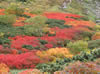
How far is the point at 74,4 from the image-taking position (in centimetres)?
6109

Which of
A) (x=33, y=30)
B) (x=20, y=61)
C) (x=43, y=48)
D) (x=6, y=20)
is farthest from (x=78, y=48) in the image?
(x=6, y=20)

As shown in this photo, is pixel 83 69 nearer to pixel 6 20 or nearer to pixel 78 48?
pixel 78 48

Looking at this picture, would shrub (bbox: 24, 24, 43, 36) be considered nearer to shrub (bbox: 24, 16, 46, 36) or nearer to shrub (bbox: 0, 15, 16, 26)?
shrub (bbox: 24, 16, 46, 36)

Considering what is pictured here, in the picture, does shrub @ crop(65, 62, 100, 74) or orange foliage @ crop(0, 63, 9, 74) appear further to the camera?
orange foliage @ crop(0, 63, 9, 74)

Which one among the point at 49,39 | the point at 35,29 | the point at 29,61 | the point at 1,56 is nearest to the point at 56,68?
the point at 29,61

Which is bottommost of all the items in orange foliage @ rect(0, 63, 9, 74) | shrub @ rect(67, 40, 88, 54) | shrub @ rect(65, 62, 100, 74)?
shrub @ rect(67, 40, 88, 54)

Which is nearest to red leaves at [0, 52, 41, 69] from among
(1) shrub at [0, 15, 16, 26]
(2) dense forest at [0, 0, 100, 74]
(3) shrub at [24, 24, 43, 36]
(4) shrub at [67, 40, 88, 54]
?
(2) dense forest at [0, 0, 100, 74]

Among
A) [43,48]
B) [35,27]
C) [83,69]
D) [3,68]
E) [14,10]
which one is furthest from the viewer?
[14,10]

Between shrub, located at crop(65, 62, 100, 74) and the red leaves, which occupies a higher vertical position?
shrub, located at crop(65, 62, 100, 74)

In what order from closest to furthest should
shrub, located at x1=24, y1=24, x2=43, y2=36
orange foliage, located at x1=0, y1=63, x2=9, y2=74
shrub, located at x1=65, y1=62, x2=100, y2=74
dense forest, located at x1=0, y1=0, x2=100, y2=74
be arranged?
shrub, located at x1=65, y1=62, x2=100, y2=74 → dense forest, located at x1=0, y1=0, x2=100, y2=74 → orange foliage, located at x1=0, y1=63, x2=9, y2=74 → shrub, located at x1=24, y1=24, x2=43, y2=36

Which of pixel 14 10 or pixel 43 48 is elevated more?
pixel 14 10

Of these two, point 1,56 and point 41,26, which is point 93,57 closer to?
point 1,56

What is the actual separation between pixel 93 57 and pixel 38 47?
7037 millimetres

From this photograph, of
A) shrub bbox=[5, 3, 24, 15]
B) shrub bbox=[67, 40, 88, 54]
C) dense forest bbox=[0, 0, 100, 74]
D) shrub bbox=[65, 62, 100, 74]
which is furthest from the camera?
shrub bbox=[5, 3, 24, 15]
